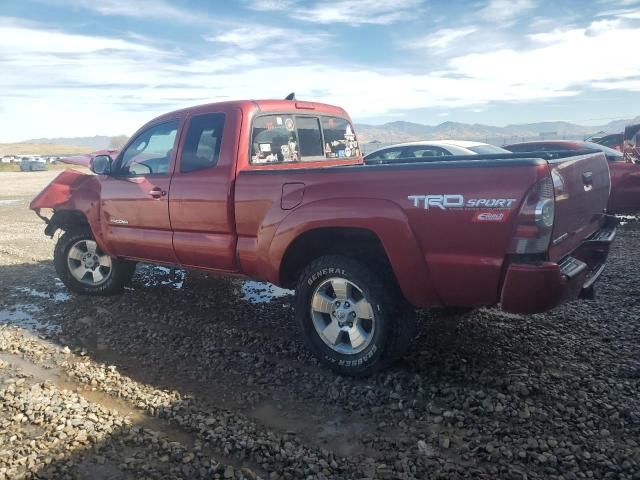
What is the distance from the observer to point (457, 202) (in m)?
3.19

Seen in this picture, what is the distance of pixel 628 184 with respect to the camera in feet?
29.7

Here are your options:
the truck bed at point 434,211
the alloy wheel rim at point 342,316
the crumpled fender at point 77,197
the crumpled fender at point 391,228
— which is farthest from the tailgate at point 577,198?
the crumpled fender at point 77,197

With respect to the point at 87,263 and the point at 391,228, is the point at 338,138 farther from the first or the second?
the point at 87,263

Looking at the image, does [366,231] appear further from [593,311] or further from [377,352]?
[593,311]

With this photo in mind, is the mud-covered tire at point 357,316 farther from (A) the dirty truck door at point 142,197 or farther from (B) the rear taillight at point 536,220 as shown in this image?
(A) the dirty truck door at point 142,197

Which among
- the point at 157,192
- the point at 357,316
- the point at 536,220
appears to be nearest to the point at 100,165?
the point at 157,192

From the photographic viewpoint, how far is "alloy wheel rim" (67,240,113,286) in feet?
20.0

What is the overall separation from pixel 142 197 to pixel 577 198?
389 centimetres

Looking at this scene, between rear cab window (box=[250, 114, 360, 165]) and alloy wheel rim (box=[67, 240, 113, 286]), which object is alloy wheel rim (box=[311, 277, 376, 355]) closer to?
rear cab window (box=[250, 114, 360, 165])

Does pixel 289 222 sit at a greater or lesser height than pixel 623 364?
greater

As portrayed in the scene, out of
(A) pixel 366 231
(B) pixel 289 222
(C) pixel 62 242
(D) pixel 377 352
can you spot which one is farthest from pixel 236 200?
(C) pixel 62 242

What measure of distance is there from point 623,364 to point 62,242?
229 inches

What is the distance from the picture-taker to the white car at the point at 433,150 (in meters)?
9.74

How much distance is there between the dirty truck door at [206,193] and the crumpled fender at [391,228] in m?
0.98
